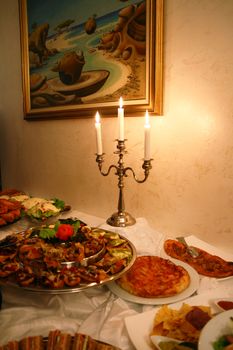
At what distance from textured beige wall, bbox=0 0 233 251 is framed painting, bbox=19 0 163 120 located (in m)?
0.07

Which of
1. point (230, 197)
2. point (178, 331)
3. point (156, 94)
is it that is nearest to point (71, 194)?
point (156, 94)

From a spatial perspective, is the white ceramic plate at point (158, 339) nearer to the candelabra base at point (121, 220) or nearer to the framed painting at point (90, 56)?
the candelabra base at point (121, 220)

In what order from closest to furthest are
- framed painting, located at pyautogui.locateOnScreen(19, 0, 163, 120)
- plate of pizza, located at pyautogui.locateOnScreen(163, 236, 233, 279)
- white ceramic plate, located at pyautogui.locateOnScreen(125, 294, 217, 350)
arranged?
white ceramic plate, located at pyautogui.locateOnScreen(125, 294, 217, 350) → plate of pizza, located at pyautogui.locateOnScreen(163, 236, 233, 279) → framed painting, located at pyautogui.locateOnScreen(19, 0, 163, 120)

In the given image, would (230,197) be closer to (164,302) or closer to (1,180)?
(164,302)

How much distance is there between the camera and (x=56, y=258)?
78 centimetres

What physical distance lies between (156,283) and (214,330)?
290mm

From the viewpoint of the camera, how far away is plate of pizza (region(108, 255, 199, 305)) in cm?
71

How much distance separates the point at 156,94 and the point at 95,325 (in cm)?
91

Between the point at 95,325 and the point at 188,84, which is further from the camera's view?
the point at 188,84

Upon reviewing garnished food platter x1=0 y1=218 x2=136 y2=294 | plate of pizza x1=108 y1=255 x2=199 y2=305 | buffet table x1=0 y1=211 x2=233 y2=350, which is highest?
garnished food platter x1=0 y1=218 x2=136 y2=294

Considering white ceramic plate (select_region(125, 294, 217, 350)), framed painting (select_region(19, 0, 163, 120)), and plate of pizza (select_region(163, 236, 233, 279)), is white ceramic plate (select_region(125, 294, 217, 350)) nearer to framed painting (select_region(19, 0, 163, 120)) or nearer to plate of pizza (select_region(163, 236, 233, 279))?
plate of pizza (select_region(163, 236, 233, 279))

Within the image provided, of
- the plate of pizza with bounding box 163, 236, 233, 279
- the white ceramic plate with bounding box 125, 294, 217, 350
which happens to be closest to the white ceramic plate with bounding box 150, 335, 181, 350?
the white ceramic plate with bounding box 125, 294, 217, 350

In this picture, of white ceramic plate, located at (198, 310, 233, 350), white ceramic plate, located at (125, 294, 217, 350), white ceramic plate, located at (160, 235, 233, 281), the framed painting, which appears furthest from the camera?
the framed painting

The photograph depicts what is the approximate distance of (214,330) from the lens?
470 mm
